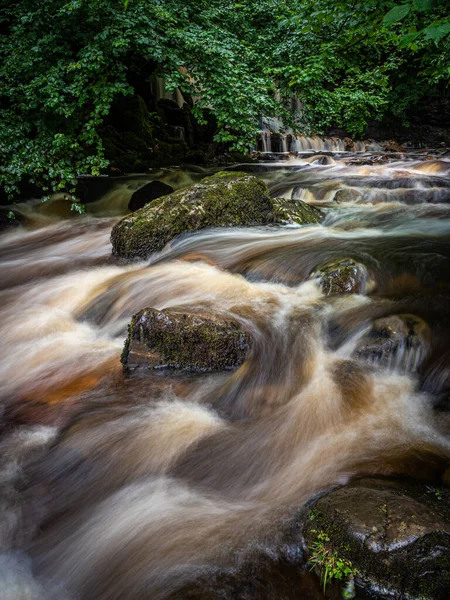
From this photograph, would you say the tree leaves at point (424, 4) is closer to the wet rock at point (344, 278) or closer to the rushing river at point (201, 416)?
the rushing river at point (201, 416)

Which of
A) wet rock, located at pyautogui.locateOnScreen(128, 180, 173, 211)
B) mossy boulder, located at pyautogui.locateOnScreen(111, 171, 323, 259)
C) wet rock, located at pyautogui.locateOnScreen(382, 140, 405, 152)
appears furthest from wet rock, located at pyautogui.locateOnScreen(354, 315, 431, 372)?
wet rock, located at pyautogui.locateOnScreen(382, 140, 405, 152)

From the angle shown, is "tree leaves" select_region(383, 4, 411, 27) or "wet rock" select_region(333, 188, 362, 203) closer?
"tree leaves" select_region(383, 4, 411, 27)

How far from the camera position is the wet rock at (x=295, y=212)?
6977 millimetres

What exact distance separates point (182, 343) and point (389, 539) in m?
2.12

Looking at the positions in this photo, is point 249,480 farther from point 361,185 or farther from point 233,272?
point 361,185

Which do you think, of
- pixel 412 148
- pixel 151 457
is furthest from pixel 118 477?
pixel 412 148

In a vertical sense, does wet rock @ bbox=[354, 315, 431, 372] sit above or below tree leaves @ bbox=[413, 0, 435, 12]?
below

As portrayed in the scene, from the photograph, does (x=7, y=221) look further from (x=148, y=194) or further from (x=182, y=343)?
(x=182, y=343)

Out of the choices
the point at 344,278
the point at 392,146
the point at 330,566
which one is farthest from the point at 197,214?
the point at 392,146

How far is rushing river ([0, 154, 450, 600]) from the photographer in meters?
2.12

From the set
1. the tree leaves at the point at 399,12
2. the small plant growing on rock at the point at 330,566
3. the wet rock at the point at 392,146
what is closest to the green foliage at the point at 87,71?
the tree leaves at the point at 399,12

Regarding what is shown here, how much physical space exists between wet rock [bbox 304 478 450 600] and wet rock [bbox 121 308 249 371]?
1.63 metres

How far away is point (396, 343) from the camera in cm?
355

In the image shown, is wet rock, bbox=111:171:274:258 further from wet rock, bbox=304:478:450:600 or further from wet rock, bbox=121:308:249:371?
wet rock, bbox=304:478:450:600
